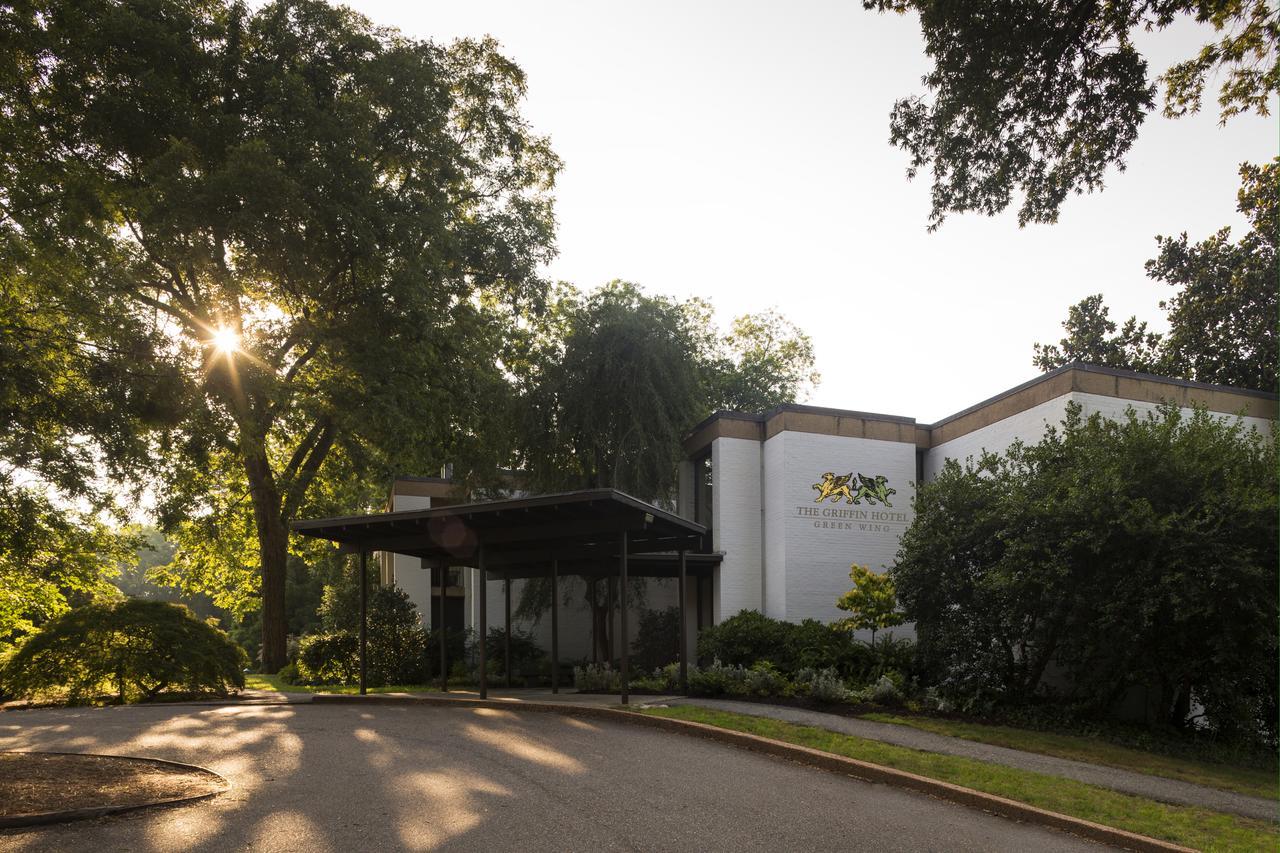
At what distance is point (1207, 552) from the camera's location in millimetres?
12375

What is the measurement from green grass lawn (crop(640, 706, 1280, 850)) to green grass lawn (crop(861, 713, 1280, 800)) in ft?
6.50

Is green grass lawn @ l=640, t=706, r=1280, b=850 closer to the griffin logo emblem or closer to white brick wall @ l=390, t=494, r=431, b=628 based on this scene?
the griffin logo emblem

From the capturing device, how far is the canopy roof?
13.5m

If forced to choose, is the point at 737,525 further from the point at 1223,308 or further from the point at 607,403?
the point at 1223,308

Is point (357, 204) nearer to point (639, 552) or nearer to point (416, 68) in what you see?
point (416, 68)

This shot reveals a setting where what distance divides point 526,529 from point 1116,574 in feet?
30.1

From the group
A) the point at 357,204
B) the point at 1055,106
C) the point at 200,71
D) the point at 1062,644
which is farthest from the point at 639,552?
the point at 200,71

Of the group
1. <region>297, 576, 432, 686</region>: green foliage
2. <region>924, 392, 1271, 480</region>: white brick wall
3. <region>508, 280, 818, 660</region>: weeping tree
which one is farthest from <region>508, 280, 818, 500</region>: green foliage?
<region>924, 392, 1271, 480</region>: white brick wall

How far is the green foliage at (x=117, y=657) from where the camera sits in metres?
14.6

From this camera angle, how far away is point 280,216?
16.2 meters

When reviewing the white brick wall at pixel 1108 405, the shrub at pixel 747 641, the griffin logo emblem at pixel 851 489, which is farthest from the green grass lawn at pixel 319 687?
the white brick wall at pixel 1108 405

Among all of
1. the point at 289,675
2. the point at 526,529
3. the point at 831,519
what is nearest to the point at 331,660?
the point at 289,675

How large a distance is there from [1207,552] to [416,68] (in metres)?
17.3

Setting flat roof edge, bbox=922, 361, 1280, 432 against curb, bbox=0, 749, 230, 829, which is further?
flat roof edge, bbox=922, 361, 1280, 432
